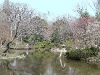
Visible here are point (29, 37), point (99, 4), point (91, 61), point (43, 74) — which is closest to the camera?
point (43, 74)

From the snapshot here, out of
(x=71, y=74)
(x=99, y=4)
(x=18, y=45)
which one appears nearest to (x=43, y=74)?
(x=71, y=74)

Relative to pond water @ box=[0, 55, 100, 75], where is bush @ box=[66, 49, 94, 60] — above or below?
above

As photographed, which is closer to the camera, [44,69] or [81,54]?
[44,69]

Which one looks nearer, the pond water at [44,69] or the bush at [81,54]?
the pond water at [44,69]

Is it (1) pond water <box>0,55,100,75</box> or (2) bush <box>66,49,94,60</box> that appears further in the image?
(2) bush <box>66,49,94,60</box>

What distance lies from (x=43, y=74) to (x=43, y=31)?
2769 cm

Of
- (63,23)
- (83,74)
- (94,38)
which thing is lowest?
(83,74)

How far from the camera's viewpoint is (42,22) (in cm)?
4128

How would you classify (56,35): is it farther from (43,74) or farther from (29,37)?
(43,74)

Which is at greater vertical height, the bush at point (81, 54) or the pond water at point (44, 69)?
the bush at point (81, 54)

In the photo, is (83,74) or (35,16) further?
(35,16)

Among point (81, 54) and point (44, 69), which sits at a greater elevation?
point (81, 54)

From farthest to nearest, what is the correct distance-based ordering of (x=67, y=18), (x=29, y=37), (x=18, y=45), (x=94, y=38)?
(x=67, y=18), (x=29, y=37), (x=18, y=45), (x=94, y=38)

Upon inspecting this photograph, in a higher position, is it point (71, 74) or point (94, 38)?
point (94, 38)
